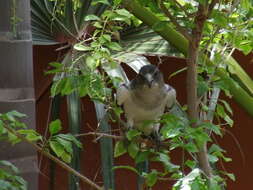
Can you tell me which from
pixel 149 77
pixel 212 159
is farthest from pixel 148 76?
pixel 212 159

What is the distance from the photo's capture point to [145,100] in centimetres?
259

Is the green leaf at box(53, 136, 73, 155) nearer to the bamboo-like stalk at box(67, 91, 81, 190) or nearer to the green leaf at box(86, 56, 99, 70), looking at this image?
the green leaf at box(86, 56, 99, 70)

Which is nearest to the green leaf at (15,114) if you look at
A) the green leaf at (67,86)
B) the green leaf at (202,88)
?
the green leaf at (67,86)

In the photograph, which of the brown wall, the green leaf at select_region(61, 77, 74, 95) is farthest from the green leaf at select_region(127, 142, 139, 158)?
the brown wall

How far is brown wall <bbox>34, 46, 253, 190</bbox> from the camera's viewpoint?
3531 millimetres

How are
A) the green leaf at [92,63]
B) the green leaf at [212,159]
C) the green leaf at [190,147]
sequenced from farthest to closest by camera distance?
1. the green leaf at [92,63]
2. the green leaf at [212,159]
3. the green leaf at [190,147]

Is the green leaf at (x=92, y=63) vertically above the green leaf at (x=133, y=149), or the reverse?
the green leaf at (x=92, y=63)

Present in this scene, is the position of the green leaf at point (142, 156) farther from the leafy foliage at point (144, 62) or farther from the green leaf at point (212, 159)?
the green leaf at point (212, 159)

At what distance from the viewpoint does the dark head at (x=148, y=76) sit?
2.43 m

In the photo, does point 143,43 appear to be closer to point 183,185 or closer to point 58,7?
point 58,7

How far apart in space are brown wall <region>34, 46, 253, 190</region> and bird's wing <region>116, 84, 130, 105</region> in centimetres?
98

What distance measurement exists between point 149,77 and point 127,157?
132 cm

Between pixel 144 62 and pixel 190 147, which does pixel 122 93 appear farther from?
pixel 190 147

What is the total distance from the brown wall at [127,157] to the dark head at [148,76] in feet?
3.06
